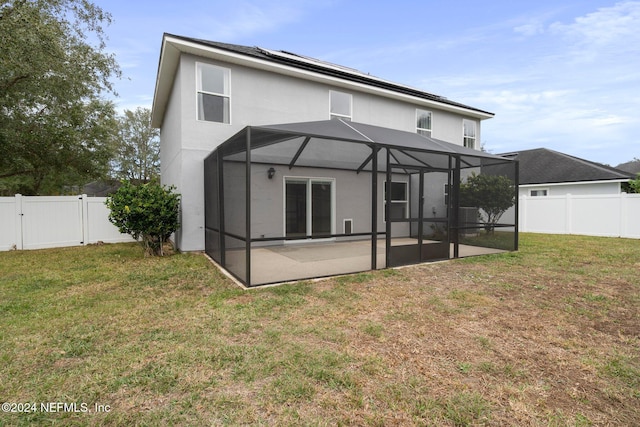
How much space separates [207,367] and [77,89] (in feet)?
38.2

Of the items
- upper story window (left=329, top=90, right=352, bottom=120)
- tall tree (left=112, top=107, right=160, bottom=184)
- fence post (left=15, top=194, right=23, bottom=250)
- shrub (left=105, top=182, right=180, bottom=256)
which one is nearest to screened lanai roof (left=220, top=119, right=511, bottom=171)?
upper story window (left=329, top=90, right=352, bottom=120)

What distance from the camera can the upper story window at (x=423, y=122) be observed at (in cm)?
1120

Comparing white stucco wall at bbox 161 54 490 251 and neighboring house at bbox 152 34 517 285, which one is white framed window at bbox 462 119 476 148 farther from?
white stucco wall at bbox 161 54 490 251

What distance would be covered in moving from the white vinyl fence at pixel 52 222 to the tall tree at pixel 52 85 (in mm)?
2881

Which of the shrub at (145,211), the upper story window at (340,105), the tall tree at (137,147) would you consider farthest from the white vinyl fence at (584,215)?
the tall tree at (137,147)

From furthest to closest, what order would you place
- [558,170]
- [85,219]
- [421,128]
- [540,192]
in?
[540,192] → [558,170] → [421,128] → [85,219]

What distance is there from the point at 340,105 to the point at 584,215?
10.1 metres

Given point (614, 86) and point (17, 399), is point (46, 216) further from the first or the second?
point (614, 86)

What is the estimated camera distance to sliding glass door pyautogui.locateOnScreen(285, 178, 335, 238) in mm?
8703

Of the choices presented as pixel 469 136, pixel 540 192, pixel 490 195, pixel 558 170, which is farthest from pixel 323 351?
pixel 558 170

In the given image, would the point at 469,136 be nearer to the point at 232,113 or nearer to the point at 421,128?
the point at 421,128

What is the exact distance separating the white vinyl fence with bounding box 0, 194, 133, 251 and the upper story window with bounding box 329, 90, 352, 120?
23.4 ft

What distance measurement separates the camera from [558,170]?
1571cm

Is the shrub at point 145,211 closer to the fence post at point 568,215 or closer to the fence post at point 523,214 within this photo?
the fence post at point 523,214
